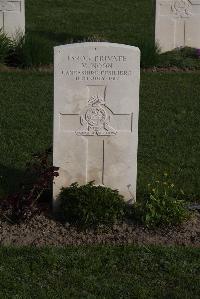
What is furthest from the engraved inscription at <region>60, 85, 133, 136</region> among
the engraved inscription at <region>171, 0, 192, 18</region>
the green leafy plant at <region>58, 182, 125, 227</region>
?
the engraved inscription at <region>171, 0, 192, 18</region>

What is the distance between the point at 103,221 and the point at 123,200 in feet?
1.29

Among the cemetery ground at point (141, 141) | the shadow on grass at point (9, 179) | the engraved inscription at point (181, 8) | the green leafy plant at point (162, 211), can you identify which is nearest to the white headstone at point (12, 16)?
the cemetery ground at point (141, 141)

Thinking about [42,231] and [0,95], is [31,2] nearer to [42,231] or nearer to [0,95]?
[0,95]

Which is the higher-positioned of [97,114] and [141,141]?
[97,114]

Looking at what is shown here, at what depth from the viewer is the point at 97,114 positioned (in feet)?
21.6

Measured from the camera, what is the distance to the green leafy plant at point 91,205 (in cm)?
641

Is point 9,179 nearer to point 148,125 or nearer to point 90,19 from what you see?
point 148,125

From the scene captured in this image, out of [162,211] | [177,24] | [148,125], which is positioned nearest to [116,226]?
[162,211]

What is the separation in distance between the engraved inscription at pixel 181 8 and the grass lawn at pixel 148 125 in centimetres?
156

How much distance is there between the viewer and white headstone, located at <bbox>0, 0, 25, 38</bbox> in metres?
13.4

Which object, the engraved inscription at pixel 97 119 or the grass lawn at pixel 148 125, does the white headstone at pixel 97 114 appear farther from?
the grass lawn at pixel 148 125

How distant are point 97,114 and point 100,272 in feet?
4.94

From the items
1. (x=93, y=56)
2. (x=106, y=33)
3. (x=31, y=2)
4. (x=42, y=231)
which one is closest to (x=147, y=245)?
(x=42, y=231)

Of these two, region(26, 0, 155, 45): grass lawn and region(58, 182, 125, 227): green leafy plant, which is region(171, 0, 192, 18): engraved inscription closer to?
region(26, 0, 155, 45): grass lawn
